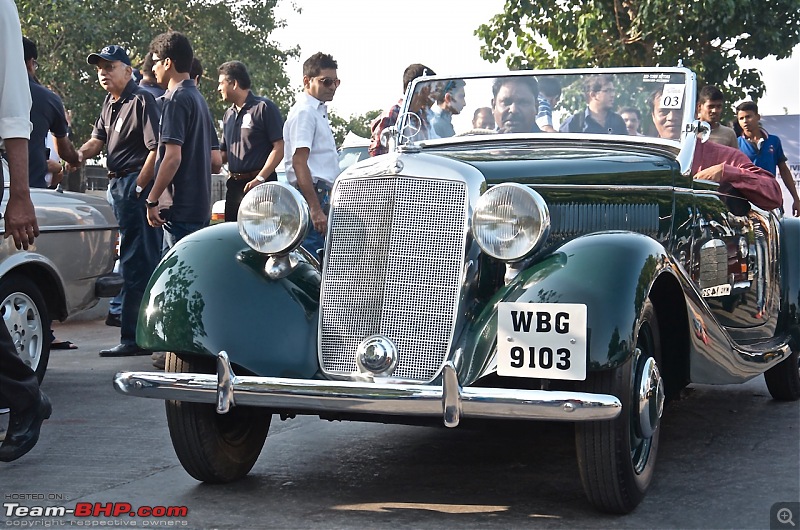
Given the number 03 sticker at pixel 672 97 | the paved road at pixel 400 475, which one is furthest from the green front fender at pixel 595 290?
the number 03 sticker at pixel 672 97

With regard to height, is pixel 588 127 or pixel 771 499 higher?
pixel 588 127

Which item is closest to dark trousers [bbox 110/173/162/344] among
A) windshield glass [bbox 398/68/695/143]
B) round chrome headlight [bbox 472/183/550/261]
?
windshield glass [bbox 398/68/695/143]

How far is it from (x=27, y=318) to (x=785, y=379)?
4.32 metres

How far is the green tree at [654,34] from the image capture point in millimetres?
15906

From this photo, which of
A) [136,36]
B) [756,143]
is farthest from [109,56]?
[136,36]

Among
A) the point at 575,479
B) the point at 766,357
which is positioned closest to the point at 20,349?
the point at 575,479

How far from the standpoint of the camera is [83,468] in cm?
434

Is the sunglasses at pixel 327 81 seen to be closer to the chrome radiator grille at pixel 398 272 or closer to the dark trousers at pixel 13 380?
the chrome radiator grille at pixel 398 272

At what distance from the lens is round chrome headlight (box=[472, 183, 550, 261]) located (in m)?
3.79

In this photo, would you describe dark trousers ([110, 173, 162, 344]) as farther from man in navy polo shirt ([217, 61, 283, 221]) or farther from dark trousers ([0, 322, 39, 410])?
dark trousers ([0, 322, 39, 410])

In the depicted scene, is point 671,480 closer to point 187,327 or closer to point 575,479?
point 575,479

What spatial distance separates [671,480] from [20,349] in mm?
3472

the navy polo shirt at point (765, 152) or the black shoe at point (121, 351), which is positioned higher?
the navy polo shirt at point (765, 152)

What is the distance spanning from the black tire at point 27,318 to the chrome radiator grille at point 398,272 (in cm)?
235
